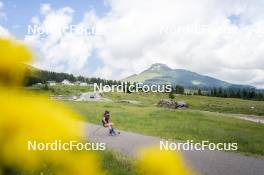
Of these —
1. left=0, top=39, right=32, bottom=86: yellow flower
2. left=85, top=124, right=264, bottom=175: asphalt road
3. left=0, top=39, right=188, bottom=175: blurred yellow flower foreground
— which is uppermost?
left=0, top=39, right=32, bottom=86: yellow flower

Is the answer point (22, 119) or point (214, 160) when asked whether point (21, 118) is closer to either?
point (22, 119)

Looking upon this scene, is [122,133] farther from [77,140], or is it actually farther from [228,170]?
[77,140]

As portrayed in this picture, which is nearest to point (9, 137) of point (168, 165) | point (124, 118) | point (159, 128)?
point (168, 165)

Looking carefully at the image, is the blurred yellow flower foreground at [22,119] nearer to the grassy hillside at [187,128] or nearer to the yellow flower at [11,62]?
the yellow flower at [11,62]

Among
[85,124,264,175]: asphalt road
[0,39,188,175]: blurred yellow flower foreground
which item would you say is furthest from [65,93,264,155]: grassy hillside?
[0,39,188,175]: blurred yellow flower foreground

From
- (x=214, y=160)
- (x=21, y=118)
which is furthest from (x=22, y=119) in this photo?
(x=214, y=160)

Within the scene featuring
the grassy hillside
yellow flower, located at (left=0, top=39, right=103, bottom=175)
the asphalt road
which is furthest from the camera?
the grassy hillside

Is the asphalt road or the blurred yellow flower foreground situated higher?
the blurred yellow flower foreground

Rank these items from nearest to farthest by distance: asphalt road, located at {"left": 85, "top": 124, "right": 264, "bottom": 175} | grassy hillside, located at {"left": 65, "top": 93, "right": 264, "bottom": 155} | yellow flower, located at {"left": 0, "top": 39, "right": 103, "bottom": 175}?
yellow flower, located at {"left": 0, "top": 39, "right": 103, "bottom": 175} → asphalt road, located at {"left": 85, "top": 124, "right": 264, "bottom": 175} → grassy hillside, located at {"left": 65, "top": 93, "right": 264, "bottom": 155}

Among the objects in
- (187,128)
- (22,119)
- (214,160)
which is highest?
(22,119)

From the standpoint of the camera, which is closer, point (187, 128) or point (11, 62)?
point (11, 62)

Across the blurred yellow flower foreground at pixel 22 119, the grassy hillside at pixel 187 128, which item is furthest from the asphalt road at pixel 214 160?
the blurred yellow flower foreground at pixel 22 119

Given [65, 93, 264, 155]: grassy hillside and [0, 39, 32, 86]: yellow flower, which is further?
[65, 93, 264, 155]: grassy hillside

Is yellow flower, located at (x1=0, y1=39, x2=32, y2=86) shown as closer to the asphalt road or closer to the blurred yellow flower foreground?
the blurred yellow flower foreground
